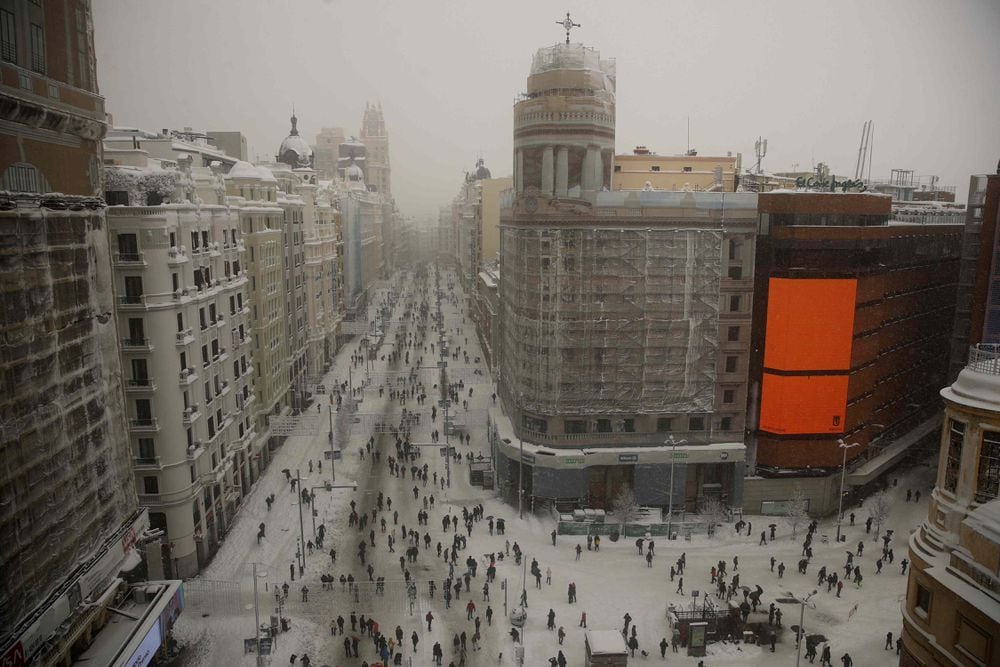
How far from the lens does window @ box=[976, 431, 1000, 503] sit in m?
19.2

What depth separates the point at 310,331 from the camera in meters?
82.0

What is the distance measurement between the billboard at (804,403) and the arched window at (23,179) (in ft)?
140

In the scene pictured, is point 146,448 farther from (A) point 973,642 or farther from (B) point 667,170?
(B) point 667,170

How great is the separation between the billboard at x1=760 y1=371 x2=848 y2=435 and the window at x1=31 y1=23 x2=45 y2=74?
43351 millimetres

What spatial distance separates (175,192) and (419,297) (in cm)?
12910

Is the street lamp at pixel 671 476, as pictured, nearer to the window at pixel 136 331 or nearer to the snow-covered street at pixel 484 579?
the snow-covered street at pixel 484 579

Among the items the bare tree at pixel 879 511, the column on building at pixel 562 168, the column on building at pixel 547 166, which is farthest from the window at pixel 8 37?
the bare tree at pixel 879 511

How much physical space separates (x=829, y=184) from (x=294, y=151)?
304 ft

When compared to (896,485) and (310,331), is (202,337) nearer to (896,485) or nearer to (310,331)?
(310,331)

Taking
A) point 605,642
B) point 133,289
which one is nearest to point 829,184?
point 605,642

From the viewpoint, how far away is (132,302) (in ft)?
123

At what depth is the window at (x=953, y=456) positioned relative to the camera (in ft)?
66.0

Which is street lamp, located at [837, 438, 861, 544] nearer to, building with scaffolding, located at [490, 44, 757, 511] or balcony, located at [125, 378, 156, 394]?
building with scaffolding, located at [490, 44, 757, 511]

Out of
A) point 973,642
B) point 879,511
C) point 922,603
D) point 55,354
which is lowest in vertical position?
point 879,511
